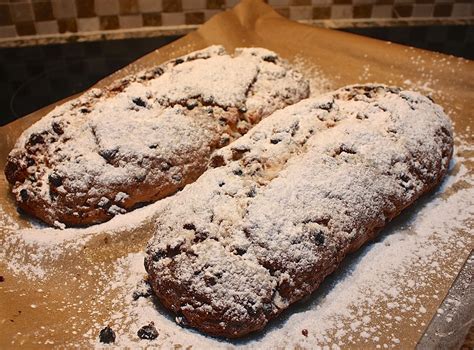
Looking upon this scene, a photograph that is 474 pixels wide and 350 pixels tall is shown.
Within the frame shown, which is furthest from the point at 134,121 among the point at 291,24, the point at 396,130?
the point at 291,24

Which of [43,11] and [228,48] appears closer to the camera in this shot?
[228,48]

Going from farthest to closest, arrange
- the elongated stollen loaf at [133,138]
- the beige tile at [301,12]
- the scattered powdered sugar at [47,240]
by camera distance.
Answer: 1. the beige tile at [301,12]
2. the elongated stollen loaf at [133,138]
3. the scattered powdered sugar at [47,240]

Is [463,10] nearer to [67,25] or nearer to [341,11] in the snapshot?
[341,11]

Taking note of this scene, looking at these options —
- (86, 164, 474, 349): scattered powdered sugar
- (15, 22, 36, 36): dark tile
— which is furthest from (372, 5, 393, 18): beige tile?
(15, 22, 36, 36): dark tile

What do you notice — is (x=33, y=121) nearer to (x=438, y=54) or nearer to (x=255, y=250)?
(x=255, y=250)

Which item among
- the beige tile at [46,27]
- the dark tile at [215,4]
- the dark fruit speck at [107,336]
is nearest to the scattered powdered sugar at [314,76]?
the dark tile at [215,4]

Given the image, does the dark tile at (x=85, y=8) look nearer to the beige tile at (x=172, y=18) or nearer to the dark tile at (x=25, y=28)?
the dark tile at (x=25, y=28)

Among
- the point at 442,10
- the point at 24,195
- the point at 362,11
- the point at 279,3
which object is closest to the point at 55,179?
the point at 24,195

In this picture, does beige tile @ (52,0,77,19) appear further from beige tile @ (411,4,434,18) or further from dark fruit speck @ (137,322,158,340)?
dark fruit speck @ (137,322,158,340)
